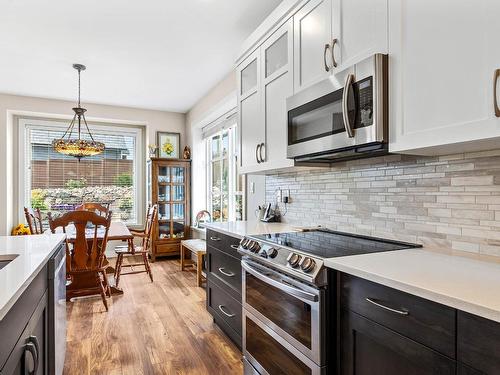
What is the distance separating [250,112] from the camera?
104 inches

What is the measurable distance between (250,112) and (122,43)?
1443 mm

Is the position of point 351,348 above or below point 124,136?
below

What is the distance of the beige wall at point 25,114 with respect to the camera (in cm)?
446

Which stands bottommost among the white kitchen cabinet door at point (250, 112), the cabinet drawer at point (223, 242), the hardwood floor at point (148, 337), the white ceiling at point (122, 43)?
the hardwood floor at point (148, 337)

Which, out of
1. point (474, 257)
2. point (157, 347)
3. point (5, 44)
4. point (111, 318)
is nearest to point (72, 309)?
point (111, 318)

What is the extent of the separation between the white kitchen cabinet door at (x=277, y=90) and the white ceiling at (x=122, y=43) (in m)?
0.40

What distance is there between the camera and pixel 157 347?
232 centimetres

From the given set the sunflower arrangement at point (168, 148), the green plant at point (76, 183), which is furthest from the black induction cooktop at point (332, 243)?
the green plant at point (76, 183)

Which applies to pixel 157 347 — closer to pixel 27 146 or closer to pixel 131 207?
pixel 131 207

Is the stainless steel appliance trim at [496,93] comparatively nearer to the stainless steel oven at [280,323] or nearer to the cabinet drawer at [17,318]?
the stainless steel oven at [280,323]

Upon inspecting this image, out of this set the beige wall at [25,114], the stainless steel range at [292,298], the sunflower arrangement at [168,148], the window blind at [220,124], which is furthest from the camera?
the sunflower arrangement at [168,148]

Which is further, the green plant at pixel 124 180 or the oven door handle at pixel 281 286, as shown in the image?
the green plant at pixel 124 180

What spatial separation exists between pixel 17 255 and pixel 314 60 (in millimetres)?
1844

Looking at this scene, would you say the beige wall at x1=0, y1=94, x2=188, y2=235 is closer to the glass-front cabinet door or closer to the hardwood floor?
the glass-front cabinet door
